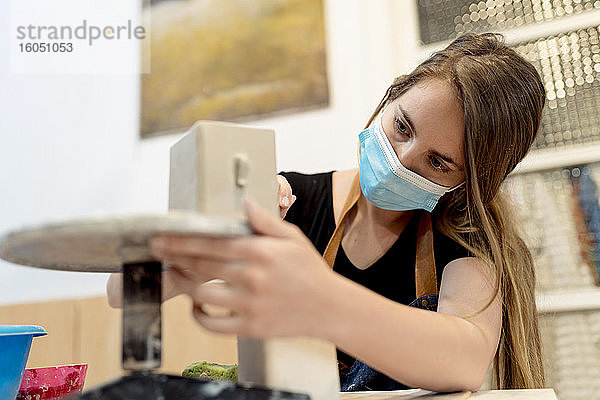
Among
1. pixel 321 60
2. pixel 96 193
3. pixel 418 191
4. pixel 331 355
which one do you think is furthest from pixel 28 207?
pixel 331 355

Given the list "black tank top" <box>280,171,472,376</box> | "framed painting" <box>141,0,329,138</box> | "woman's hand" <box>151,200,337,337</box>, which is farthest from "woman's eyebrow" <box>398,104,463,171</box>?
"framed painting" <box>141,0,329,138</box>

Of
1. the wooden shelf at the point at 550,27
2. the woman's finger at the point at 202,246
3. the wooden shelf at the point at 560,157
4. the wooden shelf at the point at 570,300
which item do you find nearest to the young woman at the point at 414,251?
the woman's finger at the point at 202,246

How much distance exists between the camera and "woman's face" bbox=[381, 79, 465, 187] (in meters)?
0.83

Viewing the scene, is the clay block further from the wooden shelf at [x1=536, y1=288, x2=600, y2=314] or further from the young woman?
the wooden shelf at [x1=536, y1=288, x2=600, y2=314]

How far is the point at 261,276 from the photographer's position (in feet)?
1.40

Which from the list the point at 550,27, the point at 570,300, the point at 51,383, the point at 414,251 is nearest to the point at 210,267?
the point at 51,383

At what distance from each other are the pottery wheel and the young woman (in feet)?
0.06

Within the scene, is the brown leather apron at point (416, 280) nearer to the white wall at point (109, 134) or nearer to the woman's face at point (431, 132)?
the woman's face at point (431, 132)

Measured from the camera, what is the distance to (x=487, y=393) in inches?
26.8

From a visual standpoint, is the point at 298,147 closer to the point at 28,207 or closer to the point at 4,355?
the point at 28,207

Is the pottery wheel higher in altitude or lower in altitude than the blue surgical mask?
lower

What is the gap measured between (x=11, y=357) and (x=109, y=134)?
139 centimetres

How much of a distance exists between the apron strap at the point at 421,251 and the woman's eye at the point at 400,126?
0.68ft

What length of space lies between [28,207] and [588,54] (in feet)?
6.15
